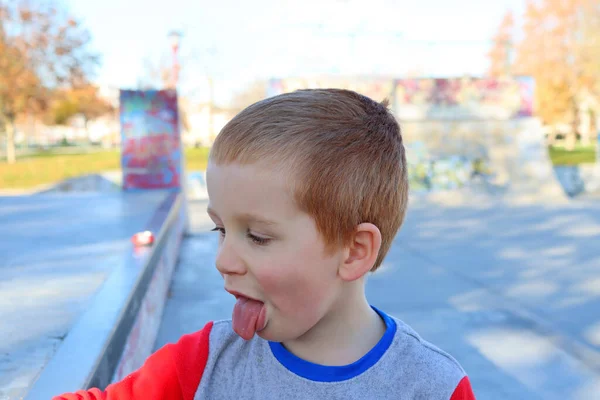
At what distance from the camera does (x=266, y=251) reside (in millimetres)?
1154

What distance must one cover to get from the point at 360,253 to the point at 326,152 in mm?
239

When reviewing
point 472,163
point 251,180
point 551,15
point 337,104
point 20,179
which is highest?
point 551,15

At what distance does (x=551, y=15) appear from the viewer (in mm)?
33500

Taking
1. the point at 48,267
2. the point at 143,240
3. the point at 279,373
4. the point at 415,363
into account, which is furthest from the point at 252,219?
the point at 143,240

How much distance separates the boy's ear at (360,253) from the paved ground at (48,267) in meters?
1.21

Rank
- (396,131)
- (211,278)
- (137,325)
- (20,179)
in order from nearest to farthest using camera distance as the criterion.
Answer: (396,131) → (137,325) → (211,278) → (20,179)

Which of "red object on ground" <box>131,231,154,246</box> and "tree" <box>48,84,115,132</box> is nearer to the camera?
"red object on ground" <box>131,231,154,246</box>

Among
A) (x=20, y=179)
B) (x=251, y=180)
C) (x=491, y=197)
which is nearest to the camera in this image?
(x=251, y=180)

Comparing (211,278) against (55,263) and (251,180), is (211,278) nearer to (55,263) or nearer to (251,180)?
(55,263)

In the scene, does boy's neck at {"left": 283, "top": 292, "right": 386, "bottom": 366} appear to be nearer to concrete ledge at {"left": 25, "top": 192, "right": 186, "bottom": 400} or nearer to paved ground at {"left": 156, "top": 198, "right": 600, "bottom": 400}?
concrete ledge at {"left": 25, "top": 192, "right": 186, "bottom": 400}

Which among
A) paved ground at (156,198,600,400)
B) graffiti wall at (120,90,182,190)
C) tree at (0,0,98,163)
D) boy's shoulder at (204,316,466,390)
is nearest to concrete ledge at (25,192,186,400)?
paved ground at (156,198,600,400)

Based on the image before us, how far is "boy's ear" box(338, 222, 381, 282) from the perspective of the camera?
124cm

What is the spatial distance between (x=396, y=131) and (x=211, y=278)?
4979 mm

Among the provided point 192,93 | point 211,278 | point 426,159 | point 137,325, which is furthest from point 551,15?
point 137,325
